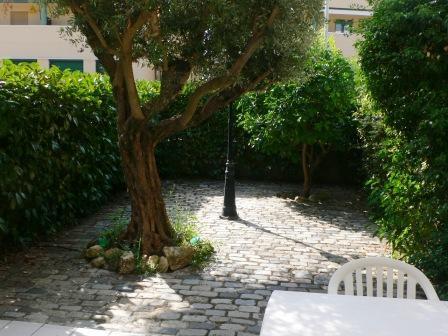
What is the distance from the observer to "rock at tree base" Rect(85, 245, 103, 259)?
255 inches

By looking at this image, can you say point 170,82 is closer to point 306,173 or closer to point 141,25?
point 141,25

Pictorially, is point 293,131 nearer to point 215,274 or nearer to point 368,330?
point 215,274

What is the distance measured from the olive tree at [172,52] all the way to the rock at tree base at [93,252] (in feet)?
1.57

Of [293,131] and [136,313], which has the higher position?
[293,131]

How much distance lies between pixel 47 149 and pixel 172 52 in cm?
245

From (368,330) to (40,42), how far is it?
2316 centimetres

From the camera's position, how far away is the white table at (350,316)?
2.47 m

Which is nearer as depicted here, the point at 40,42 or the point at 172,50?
the point at 172,50

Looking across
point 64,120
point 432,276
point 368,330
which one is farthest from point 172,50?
point 368,330

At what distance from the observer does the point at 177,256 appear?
6.22 meters

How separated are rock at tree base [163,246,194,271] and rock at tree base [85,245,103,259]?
0.89 m

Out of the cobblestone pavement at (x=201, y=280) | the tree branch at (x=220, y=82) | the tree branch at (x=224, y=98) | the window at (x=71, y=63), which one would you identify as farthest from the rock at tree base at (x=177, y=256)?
the window at (x=71, y=63)

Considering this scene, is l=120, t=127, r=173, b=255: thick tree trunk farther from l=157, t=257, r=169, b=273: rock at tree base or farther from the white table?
the white table

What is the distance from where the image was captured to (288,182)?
13750 millimetres
